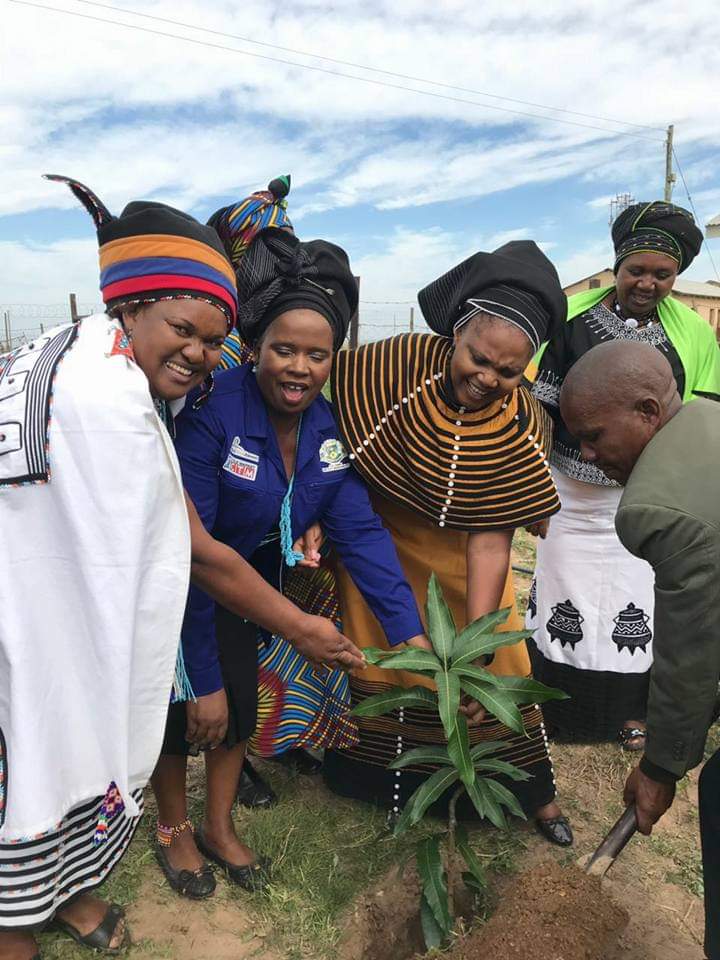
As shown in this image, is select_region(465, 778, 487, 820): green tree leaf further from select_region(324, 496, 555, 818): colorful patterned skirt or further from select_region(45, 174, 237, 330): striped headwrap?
select_region(45, 174, 237, 330): striped headwrap

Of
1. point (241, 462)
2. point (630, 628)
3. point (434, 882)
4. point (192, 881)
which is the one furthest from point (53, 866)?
point (630, 628)

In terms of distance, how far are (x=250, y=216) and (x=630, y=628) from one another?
7.30 ft

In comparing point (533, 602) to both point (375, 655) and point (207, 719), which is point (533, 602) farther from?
point (207, 719)

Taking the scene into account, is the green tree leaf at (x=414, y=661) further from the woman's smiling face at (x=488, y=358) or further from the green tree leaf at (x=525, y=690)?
the woman's smiling face at (x=488, y=358)

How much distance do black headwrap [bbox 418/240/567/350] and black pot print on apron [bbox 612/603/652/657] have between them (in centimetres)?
152

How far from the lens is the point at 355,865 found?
2434 millimetres

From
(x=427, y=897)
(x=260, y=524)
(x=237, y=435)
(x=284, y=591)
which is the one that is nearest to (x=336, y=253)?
(x=237, y=435)

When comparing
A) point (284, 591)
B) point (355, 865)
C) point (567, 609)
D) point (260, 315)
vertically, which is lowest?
point (355, 865)

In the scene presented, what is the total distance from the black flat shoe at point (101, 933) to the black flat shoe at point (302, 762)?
0.90m

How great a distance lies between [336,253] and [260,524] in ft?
2.58

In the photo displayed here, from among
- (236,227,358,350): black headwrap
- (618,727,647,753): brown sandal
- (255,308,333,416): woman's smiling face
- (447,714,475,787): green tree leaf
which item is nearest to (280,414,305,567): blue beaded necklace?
(255,308,333,416): woman's smiling face

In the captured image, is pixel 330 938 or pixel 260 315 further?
pixel 330 938

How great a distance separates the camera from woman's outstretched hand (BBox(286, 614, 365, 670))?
2.01m

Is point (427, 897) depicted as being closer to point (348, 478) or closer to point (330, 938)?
point (330, 938)
